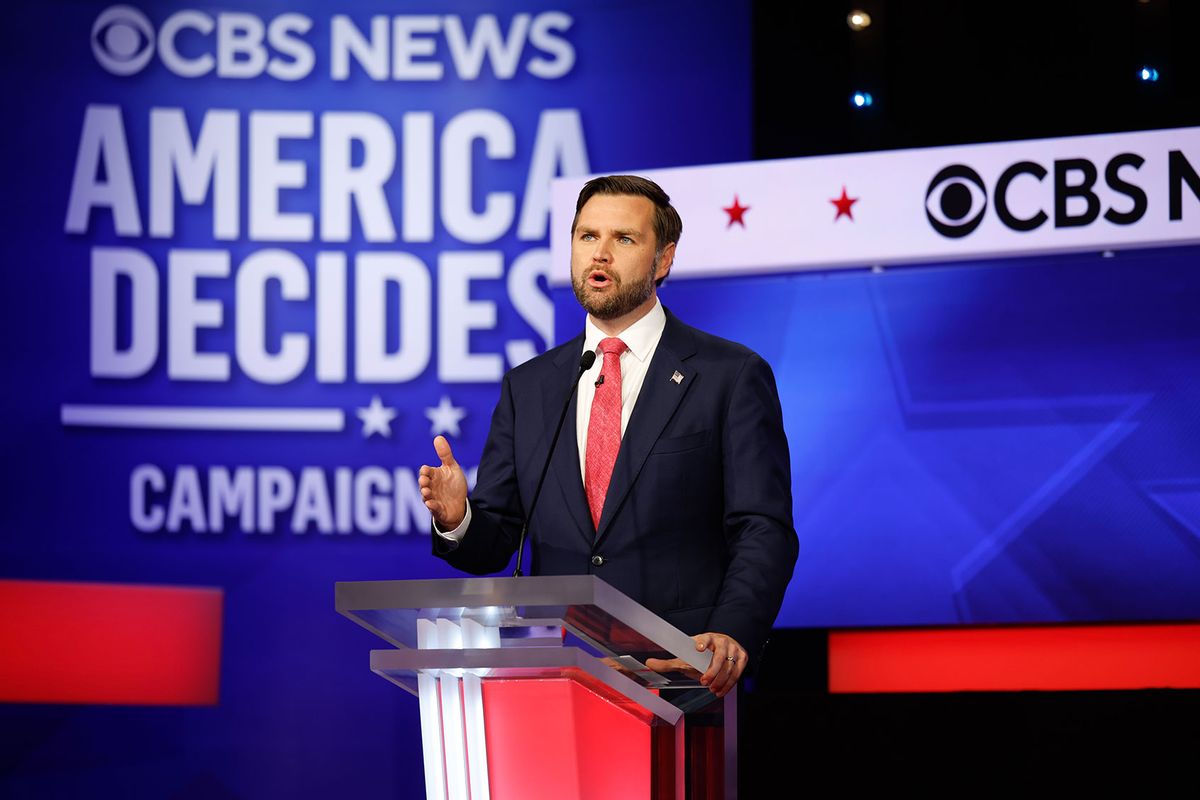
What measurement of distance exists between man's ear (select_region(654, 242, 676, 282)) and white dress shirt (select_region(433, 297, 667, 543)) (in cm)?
4

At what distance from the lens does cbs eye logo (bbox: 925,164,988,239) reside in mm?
4043

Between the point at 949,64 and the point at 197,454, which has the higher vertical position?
the point at 949,64

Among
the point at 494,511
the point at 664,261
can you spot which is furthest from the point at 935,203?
the point at 494,511

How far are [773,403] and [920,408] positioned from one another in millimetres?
1918

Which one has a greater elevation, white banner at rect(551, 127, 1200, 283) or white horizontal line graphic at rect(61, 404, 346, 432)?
white banner at rect(551, 127, 1200, 283)

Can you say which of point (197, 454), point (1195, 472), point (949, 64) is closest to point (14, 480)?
point (197, 454)

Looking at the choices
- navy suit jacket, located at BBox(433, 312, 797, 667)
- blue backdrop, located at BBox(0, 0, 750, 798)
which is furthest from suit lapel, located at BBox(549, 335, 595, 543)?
blue backdrop, located at BBox(0, 0, 750, 798)

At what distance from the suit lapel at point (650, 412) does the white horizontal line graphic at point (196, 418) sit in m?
2.64

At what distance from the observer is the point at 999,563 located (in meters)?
3.93

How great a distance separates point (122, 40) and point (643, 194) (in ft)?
10.4

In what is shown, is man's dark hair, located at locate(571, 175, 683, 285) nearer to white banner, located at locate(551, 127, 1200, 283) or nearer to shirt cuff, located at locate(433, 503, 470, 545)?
shirt cuff, located at locate(433, 503, 470, 545)

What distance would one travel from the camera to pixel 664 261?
2.36 meters

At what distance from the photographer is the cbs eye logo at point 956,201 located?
13.3ft

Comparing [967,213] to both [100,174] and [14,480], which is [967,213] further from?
[14,480]
